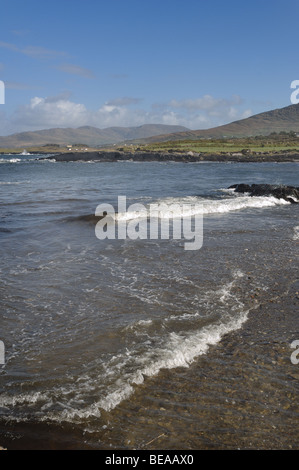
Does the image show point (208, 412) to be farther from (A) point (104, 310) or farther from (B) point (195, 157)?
(B) point (195, 157)

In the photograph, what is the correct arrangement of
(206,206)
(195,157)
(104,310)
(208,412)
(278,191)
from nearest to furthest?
1. (208,412)
2. (104,310)
3. (206,206)
4. (278,191)
5. (195,157)

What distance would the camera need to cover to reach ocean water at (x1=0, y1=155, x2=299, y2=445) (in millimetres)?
5184

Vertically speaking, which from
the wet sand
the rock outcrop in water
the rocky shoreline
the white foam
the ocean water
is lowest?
the wet sand

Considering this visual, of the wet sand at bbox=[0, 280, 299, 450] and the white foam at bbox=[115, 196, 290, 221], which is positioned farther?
the white foam at bbox=[115, 196, 290, 221]

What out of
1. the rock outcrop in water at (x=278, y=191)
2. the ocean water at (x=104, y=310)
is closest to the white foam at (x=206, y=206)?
the rock outcrop in water at (x=278, y=191)

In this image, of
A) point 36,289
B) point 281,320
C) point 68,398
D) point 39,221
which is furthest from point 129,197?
point 68,398

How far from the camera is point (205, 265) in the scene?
10922mm

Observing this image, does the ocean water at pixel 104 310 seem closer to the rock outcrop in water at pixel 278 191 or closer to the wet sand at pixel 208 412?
the wet sand at pixel 208 412

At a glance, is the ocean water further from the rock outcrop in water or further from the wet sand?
the rock outcrop in water

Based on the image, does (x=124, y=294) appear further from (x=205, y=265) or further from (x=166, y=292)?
(x=205, y=265)

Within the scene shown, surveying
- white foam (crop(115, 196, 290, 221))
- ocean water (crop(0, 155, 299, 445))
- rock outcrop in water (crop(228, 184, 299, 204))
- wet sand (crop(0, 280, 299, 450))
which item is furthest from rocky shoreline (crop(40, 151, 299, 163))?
wet sand (crop(0, 280, 299, 450))

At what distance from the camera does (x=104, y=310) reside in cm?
788

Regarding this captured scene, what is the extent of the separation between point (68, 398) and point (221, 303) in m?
4.13

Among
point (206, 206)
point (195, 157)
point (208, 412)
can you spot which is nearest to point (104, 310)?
point (208, 412)
